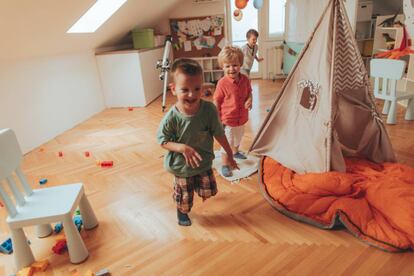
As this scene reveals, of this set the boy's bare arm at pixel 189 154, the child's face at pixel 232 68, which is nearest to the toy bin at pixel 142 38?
the child's face at pixel 232 68

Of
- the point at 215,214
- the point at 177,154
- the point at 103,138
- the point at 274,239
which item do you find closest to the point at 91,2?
the point at 103,138

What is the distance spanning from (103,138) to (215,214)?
81.2 inches

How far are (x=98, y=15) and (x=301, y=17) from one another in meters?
3.37

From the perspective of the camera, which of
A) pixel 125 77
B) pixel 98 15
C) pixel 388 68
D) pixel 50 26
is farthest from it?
pixel 125 77

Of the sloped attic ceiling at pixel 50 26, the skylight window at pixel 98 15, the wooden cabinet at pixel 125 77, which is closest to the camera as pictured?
the sloped attic ceiling at pixel 50 26

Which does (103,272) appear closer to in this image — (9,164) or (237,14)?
(9,164)

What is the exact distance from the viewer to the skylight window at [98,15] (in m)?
3.83

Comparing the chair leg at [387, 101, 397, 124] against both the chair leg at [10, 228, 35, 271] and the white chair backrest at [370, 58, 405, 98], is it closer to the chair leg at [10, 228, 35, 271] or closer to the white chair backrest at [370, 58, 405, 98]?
the white chair backrest at [370, 58, 405, 98]

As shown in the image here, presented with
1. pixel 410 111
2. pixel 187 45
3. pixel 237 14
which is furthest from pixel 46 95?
pixel 410 111

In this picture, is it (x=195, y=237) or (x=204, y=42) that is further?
(x=204, y=42)

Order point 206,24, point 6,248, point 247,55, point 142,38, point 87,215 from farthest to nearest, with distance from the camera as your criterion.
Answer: point 206,24, point 142,38, point 247,55, point 87,215, point 6,248

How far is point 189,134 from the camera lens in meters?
1.55

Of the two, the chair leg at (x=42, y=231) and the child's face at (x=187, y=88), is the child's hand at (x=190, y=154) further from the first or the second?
the chair leg at (x=42, y=231)

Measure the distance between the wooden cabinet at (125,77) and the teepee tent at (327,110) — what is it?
2.78 metres
